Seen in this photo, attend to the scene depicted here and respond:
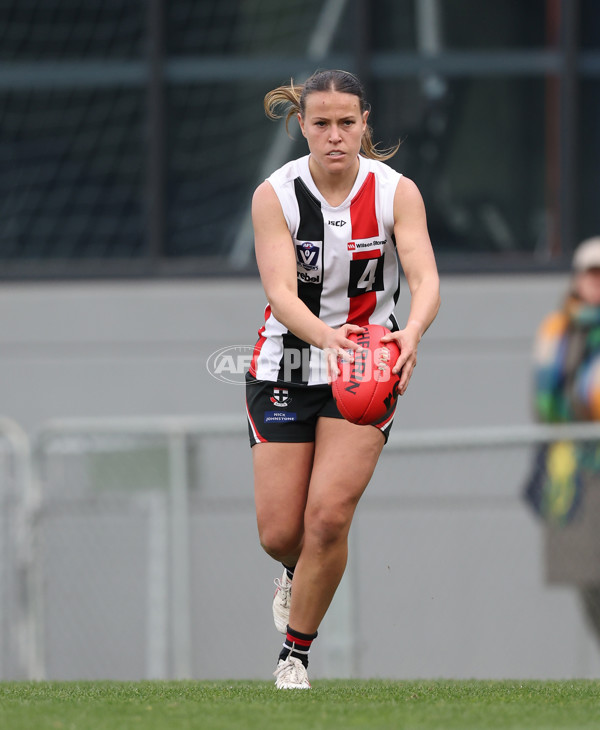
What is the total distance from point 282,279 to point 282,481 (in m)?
0.76

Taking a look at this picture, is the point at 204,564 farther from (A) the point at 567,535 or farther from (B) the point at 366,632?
(A) the point at 567,535

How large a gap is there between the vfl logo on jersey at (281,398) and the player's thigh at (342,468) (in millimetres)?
207

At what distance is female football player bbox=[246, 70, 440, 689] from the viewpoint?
14.8ft

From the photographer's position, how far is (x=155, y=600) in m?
7.93

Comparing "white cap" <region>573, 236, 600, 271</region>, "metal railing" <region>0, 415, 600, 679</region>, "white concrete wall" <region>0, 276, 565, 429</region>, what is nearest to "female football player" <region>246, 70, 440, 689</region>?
"metal railing" <region>0, 415, 600, 679</region>

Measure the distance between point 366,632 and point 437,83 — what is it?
13.8ft

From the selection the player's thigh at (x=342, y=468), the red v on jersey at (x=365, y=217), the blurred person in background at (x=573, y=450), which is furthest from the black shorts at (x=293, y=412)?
the blurred person in background at (x=573, y=450)

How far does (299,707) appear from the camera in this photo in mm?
4258

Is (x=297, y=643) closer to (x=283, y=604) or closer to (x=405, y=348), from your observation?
(x=283, y=604)

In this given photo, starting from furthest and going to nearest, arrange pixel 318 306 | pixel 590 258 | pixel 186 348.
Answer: pixel 186 348 → pixel 590 258 → pixel 318 306

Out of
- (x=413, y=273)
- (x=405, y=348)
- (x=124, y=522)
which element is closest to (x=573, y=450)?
(x=124, y=522)

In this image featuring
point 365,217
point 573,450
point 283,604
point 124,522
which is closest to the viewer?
point 365,217

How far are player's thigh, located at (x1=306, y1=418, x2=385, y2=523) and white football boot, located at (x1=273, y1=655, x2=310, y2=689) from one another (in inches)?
24.9

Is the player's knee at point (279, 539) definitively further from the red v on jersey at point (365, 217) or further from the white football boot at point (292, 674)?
the red v on jersey at point (365, 217)
